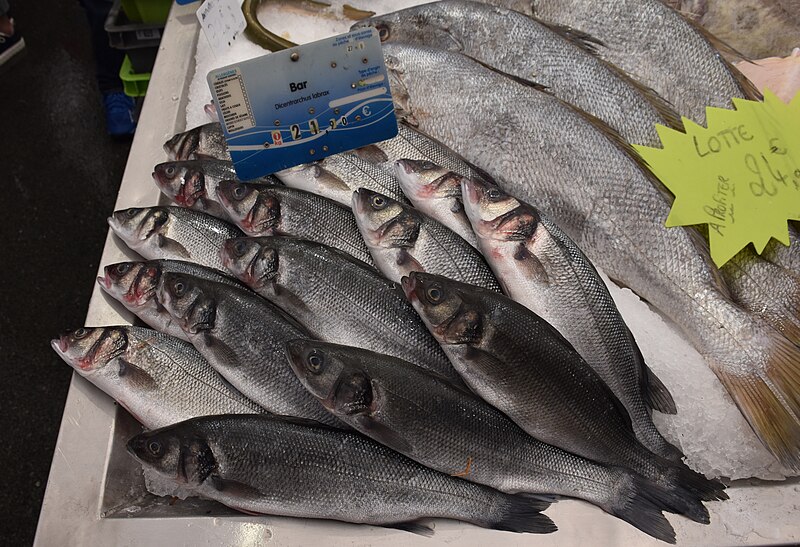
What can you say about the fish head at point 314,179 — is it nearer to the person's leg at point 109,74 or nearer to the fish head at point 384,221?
the fish head at point 384,221

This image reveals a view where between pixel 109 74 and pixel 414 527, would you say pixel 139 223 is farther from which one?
pixel 109 74

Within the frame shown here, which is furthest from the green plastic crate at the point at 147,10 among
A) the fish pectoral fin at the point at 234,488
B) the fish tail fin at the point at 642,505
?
the fish tail fin at the point at 642,505

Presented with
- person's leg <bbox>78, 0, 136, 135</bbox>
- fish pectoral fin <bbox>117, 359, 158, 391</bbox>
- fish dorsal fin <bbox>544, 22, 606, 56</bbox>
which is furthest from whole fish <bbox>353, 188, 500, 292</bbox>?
person's leg <bbox>78, 0, 136, 135</bbox>

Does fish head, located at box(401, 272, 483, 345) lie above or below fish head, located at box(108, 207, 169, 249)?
above

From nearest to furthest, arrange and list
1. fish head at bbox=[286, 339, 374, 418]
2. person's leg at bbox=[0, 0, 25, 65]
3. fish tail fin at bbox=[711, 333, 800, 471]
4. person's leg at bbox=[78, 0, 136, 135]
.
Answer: fish head at bbox=[286, 339, 374, 418] → fish tail fin at bbox=[711, 333, 800, 471] → person's leg at bbox=[78, 0, 136, 135] → person's leg at bbox=[0, 0, 25, 65]

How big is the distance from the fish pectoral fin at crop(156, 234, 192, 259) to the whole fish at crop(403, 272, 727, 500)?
0.70 m

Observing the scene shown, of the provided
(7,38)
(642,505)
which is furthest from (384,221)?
(7,38)

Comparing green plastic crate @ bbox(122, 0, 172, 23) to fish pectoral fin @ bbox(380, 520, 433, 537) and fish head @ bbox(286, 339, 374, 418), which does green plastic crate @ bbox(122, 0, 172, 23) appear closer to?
fish head @ bbox(286, 339, 374, 418)

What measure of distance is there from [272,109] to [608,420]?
109 cm

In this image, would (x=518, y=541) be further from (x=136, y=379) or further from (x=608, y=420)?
(x=136, y=379)

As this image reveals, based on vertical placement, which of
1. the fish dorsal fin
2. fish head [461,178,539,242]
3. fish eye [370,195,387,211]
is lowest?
fish eye [370,195,387,211]

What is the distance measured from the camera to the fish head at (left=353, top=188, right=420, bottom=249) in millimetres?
1456

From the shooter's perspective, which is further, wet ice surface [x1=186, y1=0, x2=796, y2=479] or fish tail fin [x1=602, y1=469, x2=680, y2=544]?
wet ice surface [x1=186, y1=0, x2=796, y2=479]

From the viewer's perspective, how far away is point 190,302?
1407mm
